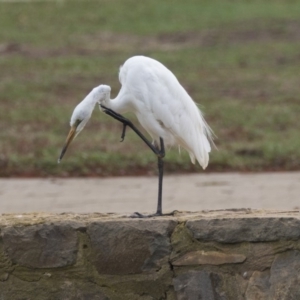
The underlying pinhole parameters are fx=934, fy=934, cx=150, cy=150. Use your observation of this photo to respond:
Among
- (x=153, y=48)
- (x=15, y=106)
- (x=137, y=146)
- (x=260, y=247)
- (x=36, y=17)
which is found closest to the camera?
(x=260, y=247)

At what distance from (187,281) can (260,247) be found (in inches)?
17.8

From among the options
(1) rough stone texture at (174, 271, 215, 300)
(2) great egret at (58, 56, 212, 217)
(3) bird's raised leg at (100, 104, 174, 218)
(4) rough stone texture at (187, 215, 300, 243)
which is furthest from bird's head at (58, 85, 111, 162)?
(1) rough stone texture at (174, 271, 215, 300)

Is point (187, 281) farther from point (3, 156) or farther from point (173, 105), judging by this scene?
point (3, 156)

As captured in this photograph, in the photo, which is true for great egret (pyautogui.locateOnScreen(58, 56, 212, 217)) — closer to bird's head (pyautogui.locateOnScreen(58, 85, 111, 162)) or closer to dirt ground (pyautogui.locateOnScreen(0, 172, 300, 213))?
bird's head (pyautogui.locateOnScreen(58, 85, 111, 162))

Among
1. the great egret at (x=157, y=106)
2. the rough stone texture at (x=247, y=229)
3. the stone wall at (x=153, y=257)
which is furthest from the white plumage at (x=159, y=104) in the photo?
the rough stone texture at (x=247, y=229)

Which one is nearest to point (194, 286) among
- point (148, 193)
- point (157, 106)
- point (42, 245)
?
point (42, 245)

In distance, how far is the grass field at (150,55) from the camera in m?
10.5

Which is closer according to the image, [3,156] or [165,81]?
[165,81]

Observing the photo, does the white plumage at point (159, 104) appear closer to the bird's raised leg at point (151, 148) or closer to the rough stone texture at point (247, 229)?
the bird's raised leg at point (151, 148)

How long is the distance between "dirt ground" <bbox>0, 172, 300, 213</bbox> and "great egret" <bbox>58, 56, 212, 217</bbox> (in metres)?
2.89

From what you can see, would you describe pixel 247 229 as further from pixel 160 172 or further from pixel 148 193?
pixel 148 193

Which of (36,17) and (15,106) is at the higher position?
(36,17)

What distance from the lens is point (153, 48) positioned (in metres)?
18.5

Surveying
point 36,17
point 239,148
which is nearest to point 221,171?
point 239,148
